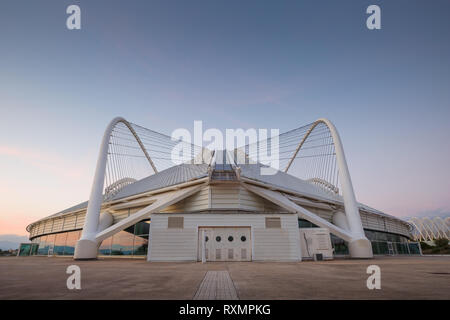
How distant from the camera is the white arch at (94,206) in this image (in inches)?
958

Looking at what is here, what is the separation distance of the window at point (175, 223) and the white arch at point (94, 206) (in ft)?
26.8

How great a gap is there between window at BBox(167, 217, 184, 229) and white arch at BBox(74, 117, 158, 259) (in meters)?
8.16

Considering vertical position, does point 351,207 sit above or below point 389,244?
above

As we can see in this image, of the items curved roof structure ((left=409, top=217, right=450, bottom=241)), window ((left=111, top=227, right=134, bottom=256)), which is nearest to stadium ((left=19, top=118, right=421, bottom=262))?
window ((left=111, top=227, right=134, bottom=256))

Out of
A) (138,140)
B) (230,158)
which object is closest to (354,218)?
(230,158)

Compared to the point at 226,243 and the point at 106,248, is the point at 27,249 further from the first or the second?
the point at 226,243

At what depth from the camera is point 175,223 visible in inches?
934

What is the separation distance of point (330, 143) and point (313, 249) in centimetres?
1468

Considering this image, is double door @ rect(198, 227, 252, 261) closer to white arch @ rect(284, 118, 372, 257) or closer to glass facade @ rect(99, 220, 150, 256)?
glass facade @ rect(99, 220, 150, 256)

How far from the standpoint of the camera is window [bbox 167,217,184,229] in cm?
2362

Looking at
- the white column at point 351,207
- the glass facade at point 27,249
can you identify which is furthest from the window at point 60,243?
the white column at point 351,207

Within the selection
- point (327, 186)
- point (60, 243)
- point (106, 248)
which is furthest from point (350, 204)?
point (60, 243)

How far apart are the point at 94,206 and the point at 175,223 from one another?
1013cm
